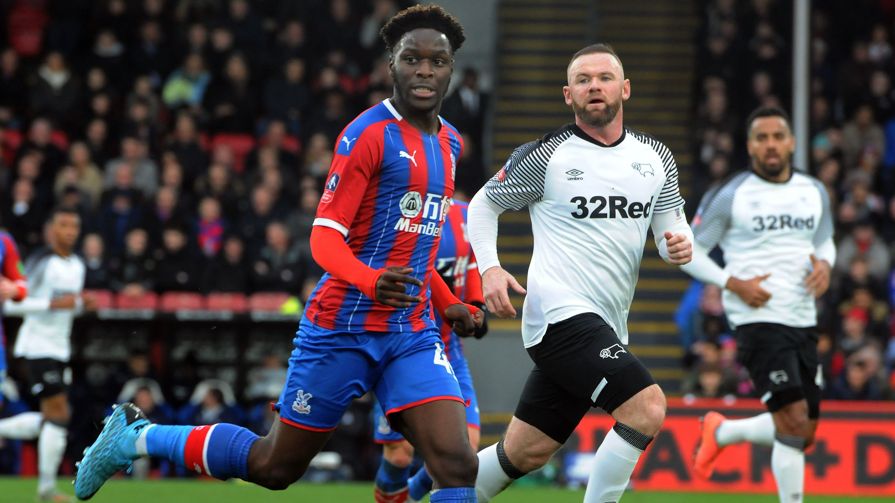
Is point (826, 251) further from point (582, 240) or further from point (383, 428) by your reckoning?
point (383, 428)

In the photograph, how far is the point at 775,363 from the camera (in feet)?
30.0

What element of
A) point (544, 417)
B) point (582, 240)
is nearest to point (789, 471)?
point (544, 417)

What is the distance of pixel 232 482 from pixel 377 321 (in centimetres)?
846

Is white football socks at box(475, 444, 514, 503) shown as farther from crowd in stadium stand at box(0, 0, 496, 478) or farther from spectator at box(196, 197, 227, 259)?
spectator at box(196, 197, 227, 259)

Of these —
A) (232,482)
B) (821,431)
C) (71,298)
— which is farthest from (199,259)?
(821,431)

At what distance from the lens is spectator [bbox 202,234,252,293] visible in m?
15.3

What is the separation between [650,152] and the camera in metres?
7.16

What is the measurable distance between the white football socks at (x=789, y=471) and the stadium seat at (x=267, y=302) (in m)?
7.21

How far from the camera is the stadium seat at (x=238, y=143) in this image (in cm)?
1797

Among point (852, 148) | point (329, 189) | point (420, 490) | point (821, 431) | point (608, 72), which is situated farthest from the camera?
point (852, 148)

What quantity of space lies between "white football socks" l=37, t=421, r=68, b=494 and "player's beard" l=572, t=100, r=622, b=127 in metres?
6.39

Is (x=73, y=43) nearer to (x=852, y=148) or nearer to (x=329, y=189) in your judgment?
(x=852, y=148)

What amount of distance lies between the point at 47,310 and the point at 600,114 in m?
6.16

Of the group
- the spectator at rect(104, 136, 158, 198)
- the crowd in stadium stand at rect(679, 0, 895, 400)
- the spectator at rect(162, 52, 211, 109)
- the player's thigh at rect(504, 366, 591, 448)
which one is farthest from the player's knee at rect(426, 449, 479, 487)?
the spectator at rect(162, 52, 211, 109)
